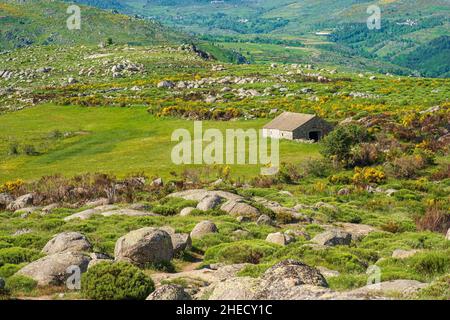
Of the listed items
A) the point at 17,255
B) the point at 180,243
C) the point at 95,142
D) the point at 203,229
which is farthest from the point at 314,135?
the point at 17,255

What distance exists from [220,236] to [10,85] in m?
103

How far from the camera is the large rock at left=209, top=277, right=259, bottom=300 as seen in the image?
14094mm

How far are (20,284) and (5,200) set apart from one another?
2331 cm

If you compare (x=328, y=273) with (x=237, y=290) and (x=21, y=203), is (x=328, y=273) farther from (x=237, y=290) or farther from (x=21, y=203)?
(x=21, y=203)

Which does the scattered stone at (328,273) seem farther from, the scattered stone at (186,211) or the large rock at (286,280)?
the scattered stone at (186,211)

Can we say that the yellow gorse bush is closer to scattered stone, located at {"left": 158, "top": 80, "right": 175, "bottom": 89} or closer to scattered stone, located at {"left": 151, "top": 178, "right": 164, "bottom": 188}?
scattered stone, located at {"left": 151, "top": 178, "right": 164, "bottom": 188}

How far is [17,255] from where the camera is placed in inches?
891

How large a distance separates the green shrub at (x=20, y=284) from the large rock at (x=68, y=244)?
3.64 m

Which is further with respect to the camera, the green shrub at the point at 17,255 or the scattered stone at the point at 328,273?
the green shrub at the point at 17,255

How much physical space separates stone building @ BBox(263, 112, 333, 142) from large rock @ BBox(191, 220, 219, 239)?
34.1 m

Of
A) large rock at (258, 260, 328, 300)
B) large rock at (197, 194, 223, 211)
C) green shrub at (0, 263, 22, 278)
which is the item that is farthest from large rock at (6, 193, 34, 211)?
large rock at (258, 260, 328, 300)

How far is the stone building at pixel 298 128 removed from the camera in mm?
61438

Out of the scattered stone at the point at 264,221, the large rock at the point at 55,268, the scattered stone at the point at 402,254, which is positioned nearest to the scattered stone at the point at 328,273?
the scattered stone at the point at 402,254
